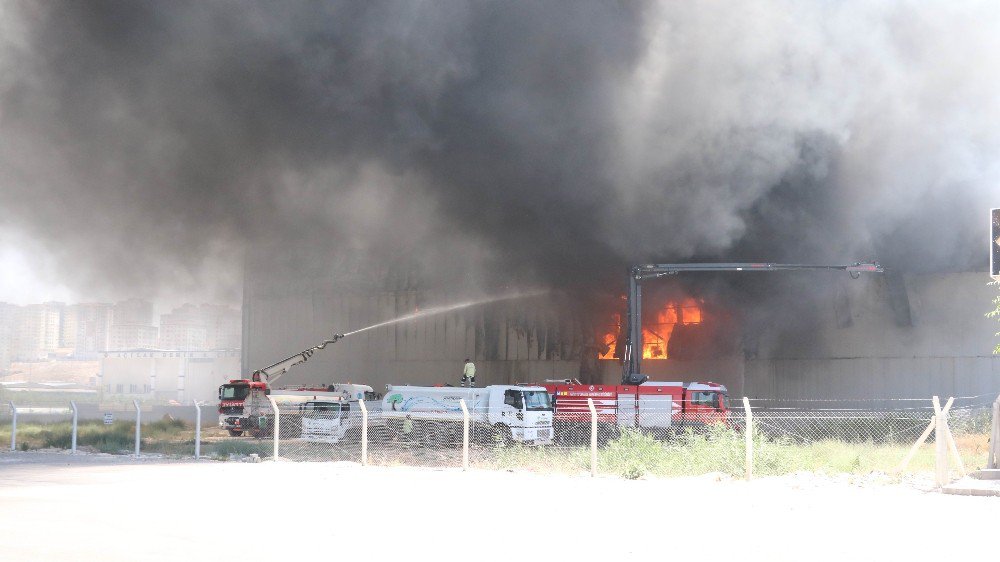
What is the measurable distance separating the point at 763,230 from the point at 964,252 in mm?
6731

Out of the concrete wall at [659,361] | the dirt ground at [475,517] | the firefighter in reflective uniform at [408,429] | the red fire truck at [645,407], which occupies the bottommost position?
the dirt ground at [475,517]

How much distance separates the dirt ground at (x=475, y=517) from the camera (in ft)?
29.7

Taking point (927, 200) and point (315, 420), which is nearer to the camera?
point (315, 420)

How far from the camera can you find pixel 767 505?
12.6 meters

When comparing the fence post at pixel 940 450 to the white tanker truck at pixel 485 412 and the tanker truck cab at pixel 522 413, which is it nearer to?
the white tanker truck at pixel 485 412

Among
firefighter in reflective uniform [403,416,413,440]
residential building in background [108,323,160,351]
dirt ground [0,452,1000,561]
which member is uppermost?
residential building in background [108,323,160,351]

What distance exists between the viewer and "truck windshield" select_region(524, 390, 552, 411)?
24469 millimetres

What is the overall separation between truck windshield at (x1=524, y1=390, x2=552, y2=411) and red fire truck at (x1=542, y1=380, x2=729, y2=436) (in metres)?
0.89

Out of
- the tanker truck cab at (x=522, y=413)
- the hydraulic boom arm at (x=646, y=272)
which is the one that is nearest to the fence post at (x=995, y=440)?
the tanker truck cab at (x=522, y=413)

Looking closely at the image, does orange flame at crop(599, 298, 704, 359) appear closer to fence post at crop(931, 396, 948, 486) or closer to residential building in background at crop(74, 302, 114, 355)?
fence post at crop(931, 396, 948, 486)

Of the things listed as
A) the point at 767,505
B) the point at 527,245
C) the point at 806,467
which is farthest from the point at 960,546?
the point at 527,245

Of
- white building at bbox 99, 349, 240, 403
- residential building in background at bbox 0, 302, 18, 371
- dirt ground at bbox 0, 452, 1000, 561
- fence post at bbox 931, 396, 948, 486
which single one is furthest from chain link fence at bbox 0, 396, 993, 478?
residential building in background at bbox 0, 302, 18, 371

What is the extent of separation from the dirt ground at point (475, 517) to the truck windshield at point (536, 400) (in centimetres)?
768

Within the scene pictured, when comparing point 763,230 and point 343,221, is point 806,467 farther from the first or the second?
point 343,221
